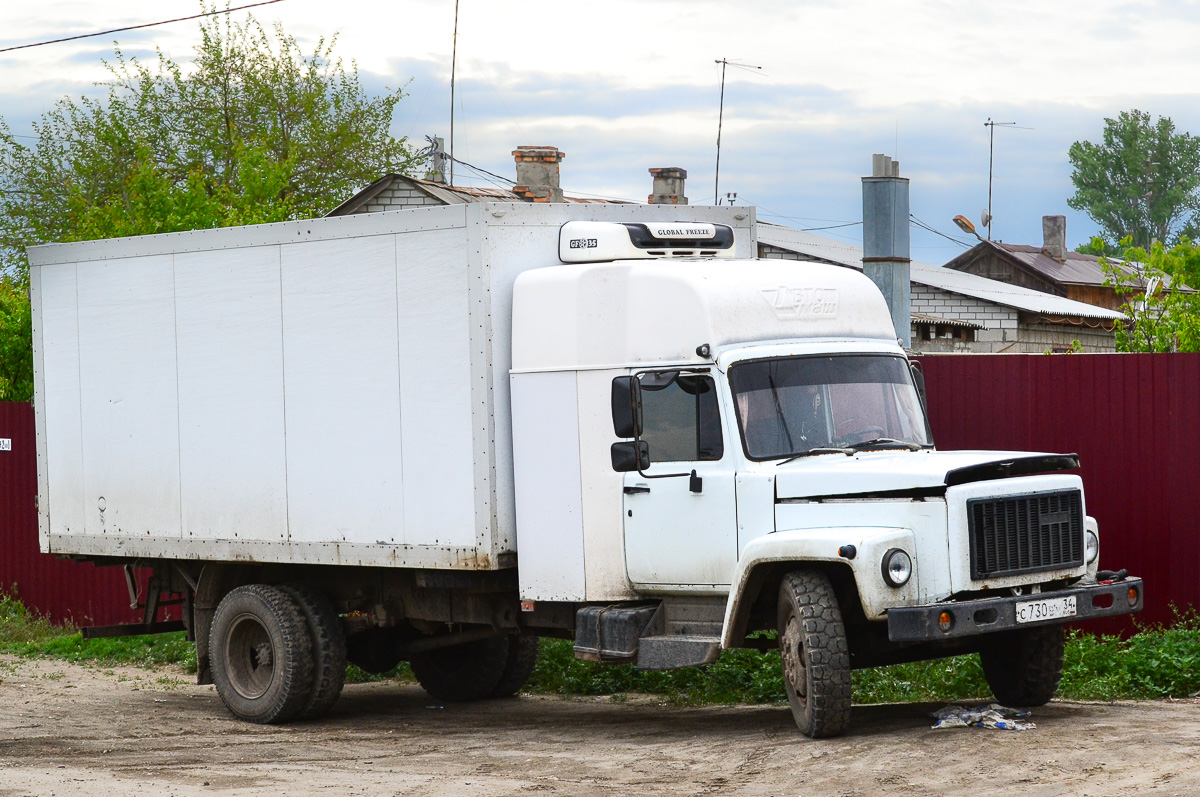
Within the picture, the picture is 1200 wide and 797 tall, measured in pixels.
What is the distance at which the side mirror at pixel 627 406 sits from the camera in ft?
29.5

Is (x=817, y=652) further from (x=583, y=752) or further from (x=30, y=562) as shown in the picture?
(x=30, y=562)

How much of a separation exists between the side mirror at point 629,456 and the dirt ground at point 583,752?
1.66m

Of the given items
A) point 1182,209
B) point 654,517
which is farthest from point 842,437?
point 1182,209

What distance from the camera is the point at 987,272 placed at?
51375 millimetres

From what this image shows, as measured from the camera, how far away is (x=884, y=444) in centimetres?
902

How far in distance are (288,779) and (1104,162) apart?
80800 millimetres

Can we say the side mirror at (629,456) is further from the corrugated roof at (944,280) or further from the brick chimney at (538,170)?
the corrugated roof at (944,280)

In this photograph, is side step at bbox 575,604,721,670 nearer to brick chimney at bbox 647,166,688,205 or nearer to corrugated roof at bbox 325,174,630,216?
corrugated roof at bbox 325,174,630,216

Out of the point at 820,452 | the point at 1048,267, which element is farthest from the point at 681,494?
Result: the point at 1048,267

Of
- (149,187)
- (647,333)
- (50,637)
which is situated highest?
(149,187)

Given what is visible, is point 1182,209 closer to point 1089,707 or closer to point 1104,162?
point 1104,162

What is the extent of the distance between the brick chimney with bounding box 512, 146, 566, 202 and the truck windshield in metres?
15.8

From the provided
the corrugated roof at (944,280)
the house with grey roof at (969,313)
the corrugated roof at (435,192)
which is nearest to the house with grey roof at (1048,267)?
the corrugated roof at (944,280)

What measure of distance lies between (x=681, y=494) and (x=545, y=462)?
0.90m
